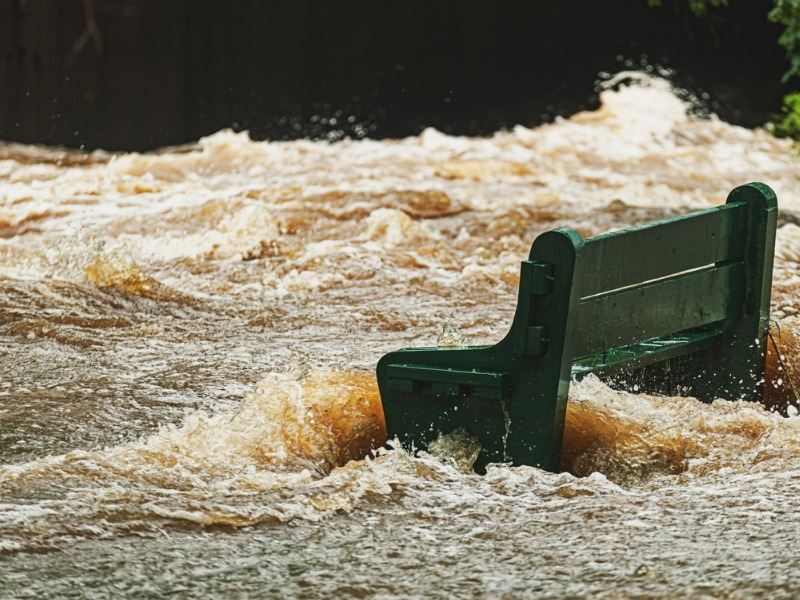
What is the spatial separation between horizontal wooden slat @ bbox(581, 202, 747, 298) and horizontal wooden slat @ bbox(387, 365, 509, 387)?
1.17 ft

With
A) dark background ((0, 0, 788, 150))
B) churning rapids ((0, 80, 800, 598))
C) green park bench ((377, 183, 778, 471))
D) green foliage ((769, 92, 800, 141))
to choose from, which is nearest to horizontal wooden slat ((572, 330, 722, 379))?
green park bench ((377, 183, 778, 471))

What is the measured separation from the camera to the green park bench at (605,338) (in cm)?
351

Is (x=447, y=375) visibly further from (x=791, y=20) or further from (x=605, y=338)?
(x=791, y=20)

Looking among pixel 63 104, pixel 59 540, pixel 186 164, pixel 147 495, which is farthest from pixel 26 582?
pixel 63 104

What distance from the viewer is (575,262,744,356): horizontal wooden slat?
366 cm

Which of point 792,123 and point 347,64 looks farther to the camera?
point 347,64

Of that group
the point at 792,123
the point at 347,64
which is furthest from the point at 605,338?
the point at 347,64

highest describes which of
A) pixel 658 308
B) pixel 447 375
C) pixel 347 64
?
pixel 347 64

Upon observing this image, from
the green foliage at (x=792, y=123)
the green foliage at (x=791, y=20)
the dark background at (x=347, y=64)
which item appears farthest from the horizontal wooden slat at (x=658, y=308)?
the dark background at (x=347, y=64)

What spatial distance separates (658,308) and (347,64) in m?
9.51

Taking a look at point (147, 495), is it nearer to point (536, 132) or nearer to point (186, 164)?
point (186, 164)

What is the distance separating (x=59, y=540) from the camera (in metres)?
3.12

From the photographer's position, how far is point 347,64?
1307cm

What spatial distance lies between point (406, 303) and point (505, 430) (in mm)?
2944
